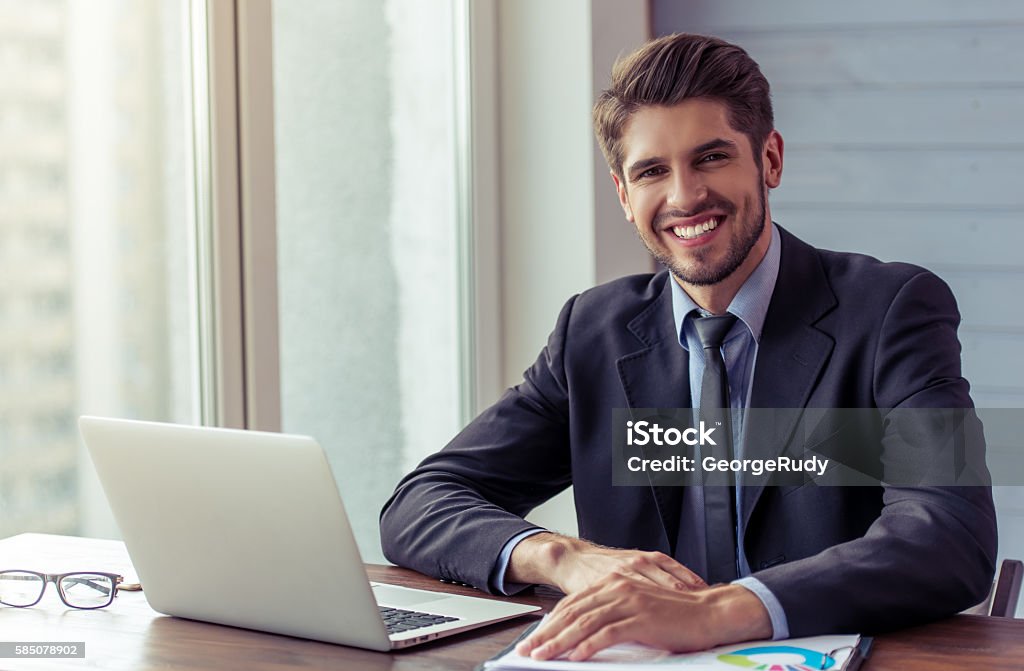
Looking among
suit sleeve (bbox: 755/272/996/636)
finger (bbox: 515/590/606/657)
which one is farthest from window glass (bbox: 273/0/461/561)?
finger (bbox: 515/590/606/657)

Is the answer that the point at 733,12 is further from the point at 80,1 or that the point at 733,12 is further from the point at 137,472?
the point at 137,472

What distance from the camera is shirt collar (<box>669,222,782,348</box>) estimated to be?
187cm

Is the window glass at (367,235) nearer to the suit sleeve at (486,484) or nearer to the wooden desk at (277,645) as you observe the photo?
the suit sleeve at (486,484)

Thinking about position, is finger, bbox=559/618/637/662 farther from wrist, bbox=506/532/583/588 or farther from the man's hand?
wrist, bbox=506/532/583/588

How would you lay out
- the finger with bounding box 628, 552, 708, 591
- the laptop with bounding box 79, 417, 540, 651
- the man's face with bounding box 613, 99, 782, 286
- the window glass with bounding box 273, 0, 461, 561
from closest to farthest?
1. the laptop with bounding box 79, 417, 540, 651
2. the finger with bounding box 628, 552, 708, 591
3. the man's face with bounding box 613, 99, 782, 286
4. the window glass with bounding box 273, 0, 461, 561

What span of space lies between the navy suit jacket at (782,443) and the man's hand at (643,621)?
6 cm

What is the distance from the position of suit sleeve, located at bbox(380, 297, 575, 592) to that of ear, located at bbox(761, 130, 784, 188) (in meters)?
0.41

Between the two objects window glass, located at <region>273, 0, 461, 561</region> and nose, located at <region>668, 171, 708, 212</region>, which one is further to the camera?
window glass, located at <region>273, 0, 461, 561</region>

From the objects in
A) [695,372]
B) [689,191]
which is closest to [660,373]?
[695,372]

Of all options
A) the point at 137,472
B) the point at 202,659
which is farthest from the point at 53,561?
the point at 202,659

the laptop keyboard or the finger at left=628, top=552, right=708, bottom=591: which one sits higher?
the finger at left=628, top=552, right=708, bottom=591

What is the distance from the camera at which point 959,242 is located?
320 cm

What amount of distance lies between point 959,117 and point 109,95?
7.20ft

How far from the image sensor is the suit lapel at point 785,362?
5.85 feet
